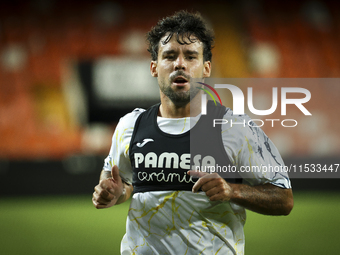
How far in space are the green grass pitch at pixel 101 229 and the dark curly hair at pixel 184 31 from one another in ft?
8.00

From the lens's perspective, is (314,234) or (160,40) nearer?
(160,40)

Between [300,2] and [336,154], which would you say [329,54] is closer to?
[300,2]

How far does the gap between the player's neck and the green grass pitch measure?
2.30 metres

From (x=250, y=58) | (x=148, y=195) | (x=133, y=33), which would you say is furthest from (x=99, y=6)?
(x=148, y=195)

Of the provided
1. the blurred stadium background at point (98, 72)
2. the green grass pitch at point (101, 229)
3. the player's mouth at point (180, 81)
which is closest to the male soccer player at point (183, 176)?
the player's mouth at point (180, 81)

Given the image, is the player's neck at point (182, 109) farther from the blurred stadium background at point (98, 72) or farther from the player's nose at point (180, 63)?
the blurred stadium background at point (98, 72)

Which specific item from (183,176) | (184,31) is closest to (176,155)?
(183,176)

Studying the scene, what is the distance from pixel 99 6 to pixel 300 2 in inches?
198

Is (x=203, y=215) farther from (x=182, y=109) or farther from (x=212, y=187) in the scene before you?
(x=182, y=109)

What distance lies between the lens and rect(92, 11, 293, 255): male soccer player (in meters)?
1.69

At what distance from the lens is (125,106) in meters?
8.22

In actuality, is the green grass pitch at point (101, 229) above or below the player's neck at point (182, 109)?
below

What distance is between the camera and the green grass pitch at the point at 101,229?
3.85 meters

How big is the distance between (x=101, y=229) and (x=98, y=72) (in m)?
4.65
